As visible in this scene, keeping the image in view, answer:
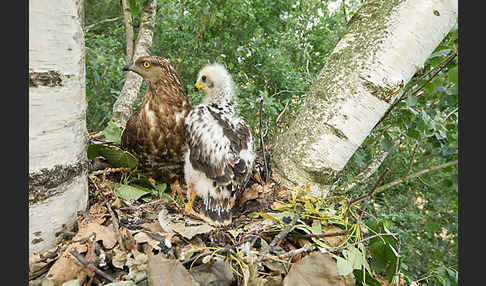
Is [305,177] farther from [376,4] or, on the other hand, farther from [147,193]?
[376,4]

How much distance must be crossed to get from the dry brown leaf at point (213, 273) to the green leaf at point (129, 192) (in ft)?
2.21

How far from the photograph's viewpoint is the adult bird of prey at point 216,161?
1956 millimetres

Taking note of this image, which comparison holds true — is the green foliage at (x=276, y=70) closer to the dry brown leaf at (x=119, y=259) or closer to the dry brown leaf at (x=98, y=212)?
the dry brown leaf at (x=98, y=212)

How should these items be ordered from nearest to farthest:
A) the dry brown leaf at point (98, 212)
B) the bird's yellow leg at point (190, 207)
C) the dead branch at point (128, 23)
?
the dry brown leaf at point (98, 212) < the bird's yellow leg at point (190, 207) < the dead branch at point (128, 23)

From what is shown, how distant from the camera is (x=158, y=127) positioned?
2.11 meters

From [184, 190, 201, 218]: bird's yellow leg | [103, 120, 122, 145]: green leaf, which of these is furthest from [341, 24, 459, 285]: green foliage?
[103, 120, 122, 145]: green leaf

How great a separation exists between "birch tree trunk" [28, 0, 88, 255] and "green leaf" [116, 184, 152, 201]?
0.40 m

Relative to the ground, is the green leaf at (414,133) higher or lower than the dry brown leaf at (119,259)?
higher

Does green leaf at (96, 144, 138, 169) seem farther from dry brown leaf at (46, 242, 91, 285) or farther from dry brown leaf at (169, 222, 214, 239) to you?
dry brown leaf at (46, 242, 91, 285)

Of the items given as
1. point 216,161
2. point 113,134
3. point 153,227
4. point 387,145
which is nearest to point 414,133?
point 387,145

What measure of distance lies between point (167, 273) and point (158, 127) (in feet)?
3.74

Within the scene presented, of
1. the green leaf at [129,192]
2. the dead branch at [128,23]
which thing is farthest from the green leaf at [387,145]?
the dead branch at [128,23]

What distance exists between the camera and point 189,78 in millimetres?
5363

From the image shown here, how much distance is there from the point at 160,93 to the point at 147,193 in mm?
680
